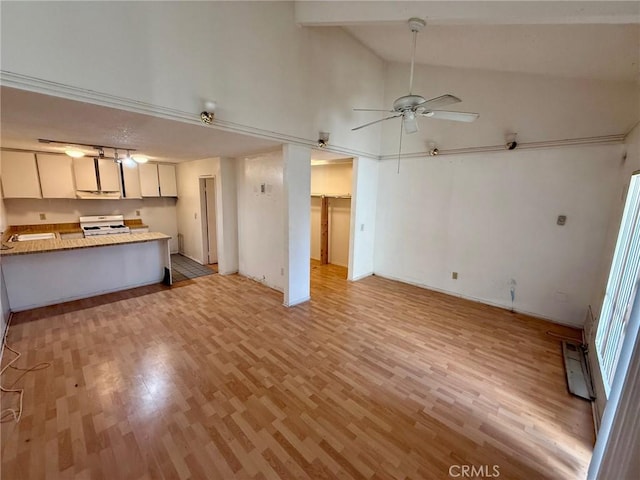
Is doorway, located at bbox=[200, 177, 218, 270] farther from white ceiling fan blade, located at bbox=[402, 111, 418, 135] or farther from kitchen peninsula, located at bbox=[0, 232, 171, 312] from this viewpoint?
white ceiling fan blade, located at bbox=[402, 111, 418, 135]

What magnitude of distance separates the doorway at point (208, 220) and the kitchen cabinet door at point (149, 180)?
1.25 meters

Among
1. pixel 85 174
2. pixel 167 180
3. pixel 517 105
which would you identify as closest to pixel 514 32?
pixel 517 105

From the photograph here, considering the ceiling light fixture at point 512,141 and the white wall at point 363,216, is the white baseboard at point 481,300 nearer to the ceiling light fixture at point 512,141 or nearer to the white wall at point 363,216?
the white wall at point 363,216

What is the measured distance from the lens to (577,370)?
2.61m

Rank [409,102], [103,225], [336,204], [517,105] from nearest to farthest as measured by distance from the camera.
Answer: [409,102], [517,105], [103,225], [336,204]

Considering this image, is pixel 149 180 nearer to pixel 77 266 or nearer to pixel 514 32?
pixel 77 266

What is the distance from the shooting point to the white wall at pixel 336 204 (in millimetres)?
5996

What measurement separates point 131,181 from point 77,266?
238 cm

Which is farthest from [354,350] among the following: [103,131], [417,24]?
[103,131]

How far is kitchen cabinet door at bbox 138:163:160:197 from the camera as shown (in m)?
5.82

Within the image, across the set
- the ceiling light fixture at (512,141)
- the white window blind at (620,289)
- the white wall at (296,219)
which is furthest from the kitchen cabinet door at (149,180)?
the white window blind at (620,289)

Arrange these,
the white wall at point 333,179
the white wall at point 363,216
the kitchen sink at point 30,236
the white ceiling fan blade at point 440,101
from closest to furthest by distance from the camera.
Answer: the white ceiling fan blade at point 440,101 < the kitchen sink at point 30,236 < the white wall at point 363,216 < the white wall at point 333,179

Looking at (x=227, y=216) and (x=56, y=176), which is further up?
(x=56, y=176)

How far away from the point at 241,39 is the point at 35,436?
3.84m
